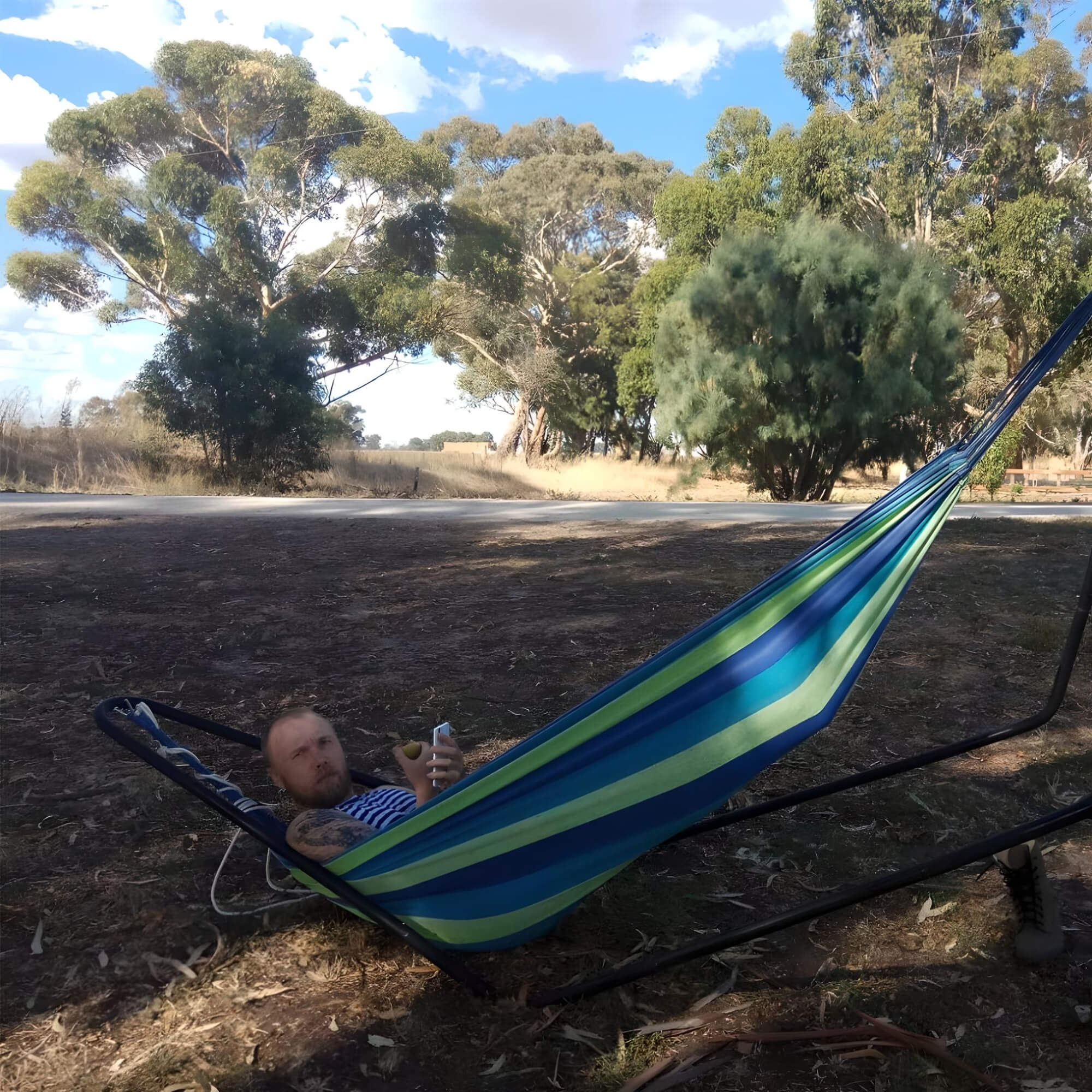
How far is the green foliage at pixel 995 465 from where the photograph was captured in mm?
17656

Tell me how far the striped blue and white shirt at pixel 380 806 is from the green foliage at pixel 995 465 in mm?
16379

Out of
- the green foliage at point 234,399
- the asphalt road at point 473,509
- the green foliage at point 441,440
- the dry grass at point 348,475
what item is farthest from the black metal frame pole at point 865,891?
the green foliage at point 441,440

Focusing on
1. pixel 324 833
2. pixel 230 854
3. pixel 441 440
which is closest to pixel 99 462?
pixel 230 854

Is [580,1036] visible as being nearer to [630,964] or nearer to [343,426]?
[630,964]

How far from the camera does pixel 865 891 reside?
5.95 feet

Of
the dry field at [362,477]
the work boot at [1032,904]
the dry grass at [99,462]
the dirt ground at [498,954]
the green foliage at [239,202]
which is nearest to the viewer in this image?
the dirt ground at [498,954]

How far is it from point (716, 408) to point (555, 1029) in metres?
14.5

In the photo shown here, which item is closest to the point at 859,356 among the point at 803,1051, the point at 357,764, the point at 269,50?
the point at 357,764

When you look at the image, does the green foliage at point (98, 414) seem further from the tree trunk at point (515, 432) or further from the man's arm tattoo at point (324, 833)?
the man's arm tattoo at point (324, 833)

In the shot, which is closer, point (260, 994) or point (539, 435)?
point (260, 994)

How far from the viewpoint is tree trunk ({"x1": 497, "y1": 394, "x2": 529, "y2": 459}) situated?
33.8 m

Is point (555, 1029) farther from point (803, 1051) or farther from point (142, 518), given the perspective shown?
point (142, 518)

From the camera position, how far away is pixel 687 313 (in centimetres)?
1658

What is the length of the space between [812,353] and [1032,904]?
562 inches
